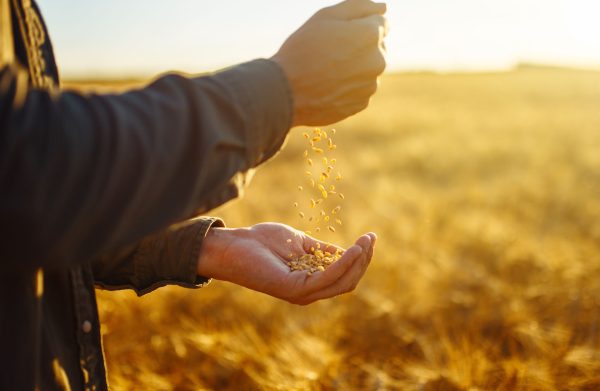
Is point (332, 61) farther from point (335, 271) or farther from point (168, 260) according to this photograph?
point (168, 260)

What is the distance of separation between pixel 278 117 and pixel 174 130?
16 centimetres

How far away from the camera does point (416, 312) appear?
3.07m

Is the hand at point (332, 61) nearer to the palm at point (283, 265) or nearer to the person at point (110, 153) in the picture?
the person at point (110, 153)

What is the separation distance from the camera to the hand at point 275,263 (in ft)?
3.97

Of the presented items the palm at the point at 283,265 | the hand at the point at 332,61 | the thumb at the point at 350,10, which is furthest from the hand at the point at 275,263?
the thumb at the point at 350,10

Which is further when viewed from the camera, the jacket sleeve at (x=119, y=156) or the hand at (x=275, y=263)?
the hand at (x=275, y=263)

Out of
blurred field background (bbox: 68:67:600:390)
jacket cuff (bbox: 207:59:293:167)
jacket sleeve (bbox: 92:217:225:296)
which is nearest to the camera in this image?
jacket cuff (bbox: 207:59:293:167)

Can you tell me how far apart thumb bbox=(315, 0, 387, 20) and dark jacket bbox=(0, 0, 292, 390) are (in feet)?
0.47

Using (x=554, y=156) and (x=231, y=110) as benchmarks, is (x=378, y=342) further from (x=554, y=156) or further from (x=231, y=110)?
(x=554, y=156)

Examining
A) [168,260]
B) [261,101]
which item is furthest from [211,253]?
[261,101]

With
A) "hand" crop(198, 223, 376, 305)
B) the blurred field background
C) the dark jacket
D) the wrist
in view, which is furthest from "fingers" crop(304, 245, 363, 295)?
the blurred field background

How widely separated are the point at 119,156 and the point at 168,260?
0.61 meters

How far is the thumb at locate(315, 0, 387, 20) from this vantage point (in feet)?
3.14

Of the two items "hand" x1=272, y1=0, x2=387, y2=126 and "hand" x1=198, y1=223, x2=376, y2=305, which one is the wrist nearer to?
"hand" x1=198, y1=223, x2=376, y2=305
